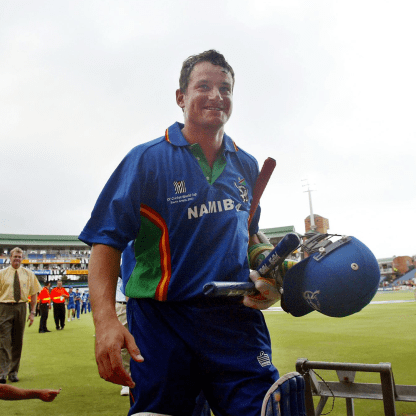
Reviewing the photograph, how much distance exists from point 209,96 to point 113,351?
1.01 meters

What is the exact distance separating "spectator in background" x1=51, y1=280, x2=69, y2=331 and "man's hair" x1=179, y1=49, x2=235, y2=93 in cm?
1464

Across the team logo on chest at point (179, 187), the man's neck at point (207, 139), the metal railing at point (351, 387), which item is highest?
the man's neck at point (207, 139)

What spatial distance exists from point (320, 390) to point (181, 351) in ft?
7.79

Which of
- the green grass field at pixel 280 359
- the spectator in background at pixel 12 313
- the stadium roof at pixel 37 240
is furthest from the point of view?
the stadium roof at pixel 37 240

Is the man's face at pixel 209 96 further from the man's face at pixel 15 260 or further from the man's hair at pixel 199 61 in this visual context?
the man's face at pixel 15 260

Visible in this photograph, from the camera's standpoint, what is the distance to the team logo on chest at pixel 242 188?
1.73 metres

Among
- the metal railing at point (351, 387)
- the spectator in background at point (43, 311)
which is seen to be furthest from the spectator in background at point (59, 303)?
the metal railing at point (351, 387)

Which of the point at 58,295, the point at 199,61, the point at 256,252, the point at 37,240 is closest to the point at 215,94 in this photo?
the point at 199,61

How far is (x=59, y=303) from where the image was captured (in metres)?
15.6

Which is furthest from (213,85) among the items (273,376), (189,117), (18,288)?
(18,288)

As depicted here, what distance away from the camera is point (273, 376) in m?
1.54

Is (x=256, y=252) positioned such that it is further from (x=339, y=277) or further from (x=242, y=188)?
(x=339, y=277)

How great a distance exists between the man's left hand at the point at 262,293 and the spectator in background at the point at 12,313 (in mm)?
6028

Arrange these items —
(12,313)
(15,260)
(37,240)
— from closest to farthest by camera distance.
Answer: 1. (12,313)
2. (15,260)
3. (37,240)
